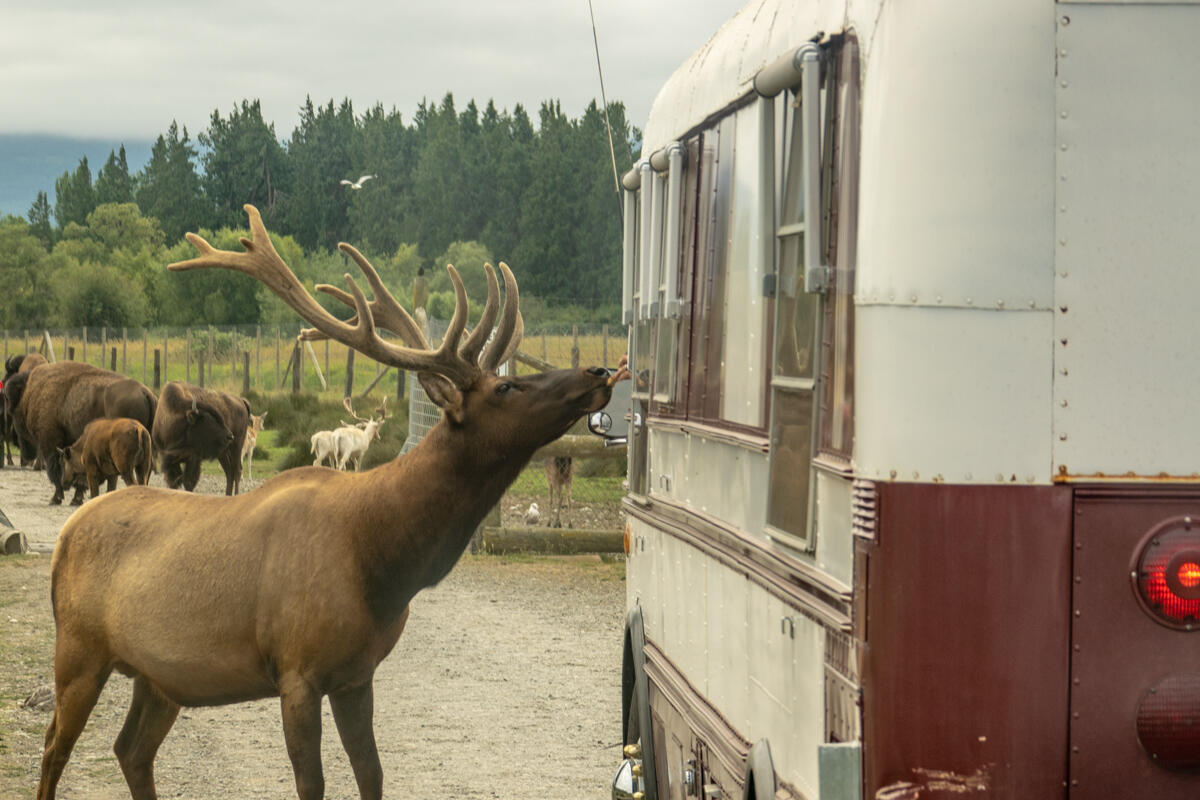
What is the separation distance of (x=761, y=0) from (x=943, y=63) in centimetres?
172

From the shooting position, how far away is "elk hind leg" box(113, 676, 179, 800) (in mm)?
7203

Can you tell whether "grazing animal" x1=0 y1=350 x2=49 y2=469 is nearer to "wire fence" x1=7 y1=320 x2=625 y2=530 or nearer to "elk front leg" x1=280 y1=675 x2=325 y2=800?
"wire fence" x1=7 y1=320 x2=625 y2=530

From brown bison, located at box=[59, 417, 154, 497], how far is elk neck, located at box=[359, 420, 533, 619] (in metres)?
14.2

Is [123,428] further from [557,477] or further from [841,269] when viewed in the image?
[841,269]

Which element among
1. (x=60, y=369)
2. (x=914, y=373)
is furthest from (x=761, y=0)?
(x=60, y=369)

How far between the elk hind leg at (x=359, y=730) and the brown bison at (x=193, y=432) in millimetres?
15537

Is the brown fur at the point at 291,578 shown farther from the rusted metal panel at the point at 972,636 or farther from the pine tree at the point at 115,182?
the pine tree at the point at 115,182

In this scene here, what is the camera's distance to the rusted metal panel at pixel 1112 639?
11.3 feet

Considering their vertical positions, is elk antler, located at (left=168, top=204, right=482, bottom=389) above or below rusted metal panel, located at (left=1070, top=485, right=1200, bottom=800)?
above

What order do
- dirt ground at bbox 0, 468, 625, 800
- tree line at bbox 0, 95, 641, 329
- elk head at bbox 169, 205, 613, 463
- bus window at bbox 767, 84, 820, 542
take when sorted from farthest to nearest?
1. tree line at bbox 0, 95, 641, 329
2. dirt ground at bbox 0, 468, 625, 800
3. elk head at bbox 169, 205, 613, 463
4. bus window at bbox 767, 84, 820, 542

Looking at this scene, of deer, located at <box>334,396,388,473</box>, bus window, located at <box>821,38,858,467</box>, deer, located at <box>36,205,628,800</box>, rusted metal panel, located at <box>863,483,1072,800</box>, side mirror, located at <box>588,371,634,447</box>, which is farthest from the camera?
deer, located at <box>334,396,388,473</box>

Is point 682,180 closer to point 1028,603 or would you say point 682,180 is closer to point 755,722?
point 755,722

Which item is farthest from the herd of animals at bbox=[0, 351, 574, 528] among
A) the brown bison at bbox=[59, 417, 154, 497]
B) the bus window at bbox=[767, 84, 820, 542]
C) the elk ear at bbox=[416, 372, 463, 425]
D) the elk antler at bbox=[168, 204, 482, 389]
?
the bus window at bbox=[767, 84, 820, 542]

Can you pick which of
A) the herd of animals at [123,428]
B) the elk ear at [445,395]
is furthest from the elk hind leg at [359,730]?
the herd of animals at [123,428]
